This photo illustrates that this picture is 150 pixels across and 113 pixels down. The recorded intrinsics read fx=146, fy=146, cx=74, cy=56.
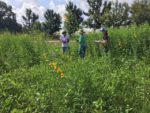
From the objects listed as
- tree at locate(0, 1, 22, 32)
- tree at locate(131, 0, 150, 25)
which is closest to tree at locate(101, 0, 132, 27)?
tree at locate(131, 0, 150, 25)

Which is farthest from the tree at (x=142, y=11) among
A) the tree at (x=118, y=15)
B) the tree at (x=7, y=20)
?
the tree at (x=7, y=20)

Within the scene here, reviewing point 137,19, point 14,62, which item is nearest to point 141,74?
point 14,62

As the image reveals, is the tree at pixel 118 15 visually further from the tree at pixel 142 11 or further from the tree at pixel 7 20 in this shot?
the tree at pixel 7 20

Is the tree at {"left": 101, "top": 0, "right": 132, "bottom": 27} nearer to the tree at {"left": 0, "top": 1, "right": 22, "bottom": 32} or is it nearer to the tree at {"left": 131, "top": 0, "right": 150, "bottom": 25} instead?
the tree at {"left": 131, "top": 0, "right": 150, "bottom": 25}

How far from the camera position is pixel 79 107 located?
78.9 inches

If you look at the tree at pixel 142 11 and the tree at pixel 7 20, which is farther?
the tree at pixel 7 20

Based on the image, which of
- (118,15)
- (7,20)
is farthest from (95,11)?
(7,20)

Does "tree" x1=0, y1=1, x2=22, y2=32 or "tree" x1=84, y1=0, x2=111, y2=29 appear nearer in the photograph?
"tree" x1=84, y1=0, x2=111, y2=29

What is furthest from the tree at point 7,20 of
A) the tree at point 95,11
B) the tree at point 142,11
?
the tree at point 142,11

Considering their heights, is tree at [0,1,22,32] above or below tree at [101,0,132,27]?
above

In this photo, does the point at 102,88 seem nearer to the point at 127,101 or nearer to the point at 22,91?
the point at 127,101

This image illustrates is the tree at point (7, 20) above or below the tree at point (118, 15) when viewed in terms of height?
above

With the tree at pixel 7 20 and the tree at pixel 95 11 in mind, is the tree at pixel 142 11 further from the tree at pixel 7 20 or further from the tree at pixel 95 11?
the tree at pixel 7 20

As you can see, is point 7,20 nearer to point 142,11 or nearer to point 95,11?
point 95,11
